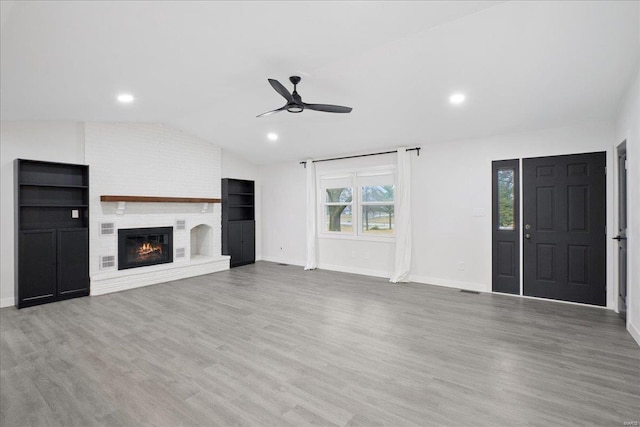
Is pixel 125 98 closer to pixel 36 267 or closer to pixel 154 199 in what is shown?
pixel 154 199

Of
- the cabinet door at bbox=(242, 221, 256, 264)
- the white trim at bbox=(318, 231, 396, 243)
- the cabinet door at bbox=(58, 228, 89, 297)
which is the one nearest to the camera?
the cabinet door at bbox=(58, 228, 89, 297)

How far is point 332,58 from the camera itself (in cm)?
339

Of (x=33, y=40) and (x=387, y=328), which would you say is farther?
(x=387, y=328)

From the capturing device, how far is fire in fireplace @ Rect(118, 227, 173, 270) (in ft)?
18.6

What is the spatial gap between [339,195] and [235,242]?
278cm

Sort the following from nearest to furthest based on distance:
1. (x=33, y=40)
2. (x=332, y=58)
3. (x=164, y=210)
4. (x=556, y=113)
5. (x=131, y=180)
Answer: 1. (x=33, y=40)
2. (x=332, y=58)
3. (x=556, y=113)
4. (x=131, y=180)
5. (x=164, y=210)

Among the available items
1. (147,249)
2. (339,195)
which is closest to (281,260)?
(339,195)

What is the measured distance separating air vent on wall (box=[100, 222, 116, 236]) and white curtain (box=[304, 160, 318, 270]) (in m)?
3.83

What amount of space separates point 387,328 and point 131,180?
5.20 meters

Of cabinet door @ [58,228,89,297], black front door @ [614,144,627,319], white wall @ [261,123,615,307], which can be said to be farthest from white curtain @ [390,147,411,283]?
cabinet door @ [58,228,89,297]

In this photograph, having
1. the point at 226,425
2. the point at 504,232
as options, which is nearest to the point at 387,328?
the point at 226,425

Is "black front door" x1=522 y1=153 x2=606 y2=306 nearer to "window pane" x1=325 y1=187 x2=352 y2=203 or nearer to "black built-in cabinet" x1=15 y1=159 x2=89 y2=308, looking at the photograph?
"window pane" x1=325 y1=187 x2=352 y2=203

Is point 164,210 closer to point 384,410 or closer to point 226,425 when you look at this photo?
point 226,425

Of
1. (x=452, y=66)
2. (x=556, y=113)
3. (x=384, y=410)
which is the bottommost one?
(x=384, y=410)
